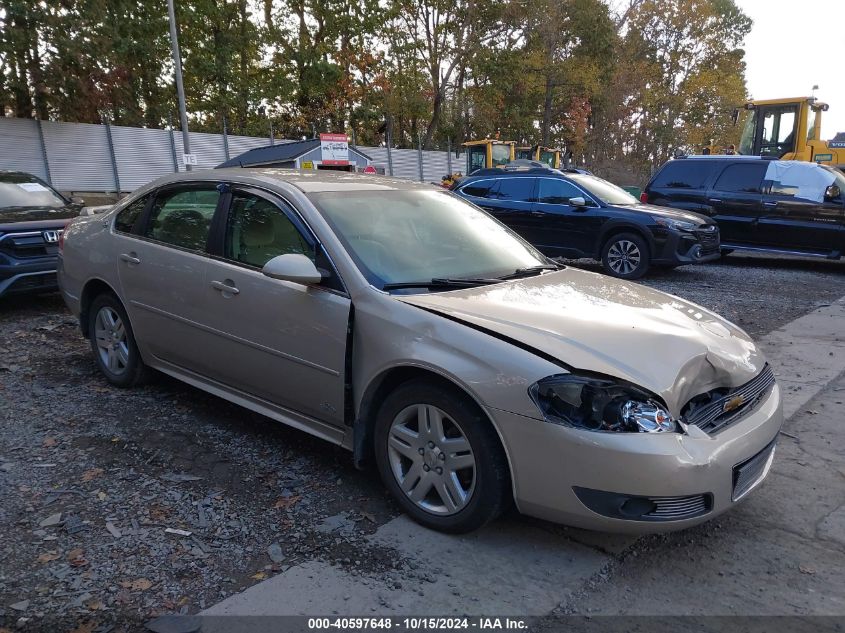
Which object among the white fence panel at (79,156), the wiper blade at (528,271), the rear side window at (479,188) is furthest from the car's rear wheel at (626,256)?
the white fence panel at (79,156)

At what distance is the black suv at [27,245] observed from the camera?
23.1ft

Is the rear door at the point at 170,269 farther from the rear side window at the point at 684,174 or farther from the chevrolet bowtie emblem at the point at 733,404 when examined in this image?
the rear side window at the point at 684,174

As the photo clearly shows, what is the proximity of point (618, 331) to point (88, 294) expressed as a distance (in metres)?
3.99

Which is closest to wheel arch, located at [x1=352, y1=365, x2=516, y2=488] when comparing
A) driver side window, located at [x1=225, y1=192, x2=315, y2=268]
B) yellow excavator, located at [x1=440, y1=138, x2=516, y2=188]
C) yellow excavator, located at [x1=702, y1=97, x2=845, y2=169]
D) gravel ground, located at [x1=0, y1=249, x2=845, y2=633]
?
gravel ground, located at [x1=0, y1=249, x2=845, y2=633]

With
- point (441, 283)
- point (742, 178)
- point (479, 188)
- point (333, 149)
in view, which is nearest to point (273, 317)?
point (441, 283)

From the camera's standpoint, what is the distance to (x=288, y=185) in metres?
3.84

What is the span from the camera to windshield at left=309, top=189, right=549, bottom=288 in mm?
3502

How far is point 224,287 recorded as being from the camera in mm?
3809

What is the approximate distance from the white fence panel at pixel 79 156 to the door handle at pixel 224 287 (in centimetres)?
2037

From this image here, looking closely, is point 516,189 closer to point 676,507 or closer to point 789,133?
point 789,133

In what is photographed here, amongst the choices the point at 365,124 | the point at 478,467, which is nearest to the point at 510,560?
the point at 478,467

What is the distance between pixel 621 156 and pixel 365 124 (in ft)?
63.1

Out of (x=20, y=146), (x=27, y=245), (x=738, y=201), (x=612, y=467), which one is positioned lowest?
(x=612, y=467)

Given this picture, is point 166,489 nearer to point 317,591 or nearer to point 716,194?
point 317,591
